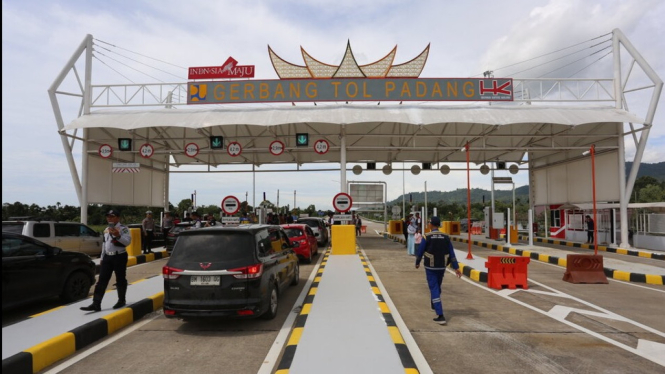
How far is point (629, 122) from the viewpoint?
17.8m

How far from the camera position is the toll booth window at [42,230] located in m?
12.1

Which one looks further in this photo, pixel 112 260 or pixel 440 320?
pixel 112 260

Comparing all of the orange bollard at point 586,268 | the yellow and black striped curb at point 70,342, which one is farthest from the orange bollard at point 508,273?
the yellow and black striped curb at point 70,342

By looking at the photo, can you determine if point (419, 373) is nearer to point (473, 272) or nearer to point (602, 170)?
point (473, 272)

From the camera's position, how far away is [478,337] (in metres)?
5.86

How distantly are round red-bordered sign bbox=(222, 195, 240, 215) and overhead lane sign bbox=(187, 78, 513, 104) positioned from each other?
7.25 metres

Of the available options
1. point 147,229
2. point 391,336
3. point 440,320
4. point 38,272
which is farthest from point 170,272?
point 147,229

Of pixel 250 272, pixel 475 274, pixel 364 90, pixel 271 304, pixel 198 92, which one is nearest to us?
pixel 250 272

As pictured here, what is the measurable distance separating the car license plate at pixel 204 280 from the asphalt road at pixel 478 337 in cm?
77

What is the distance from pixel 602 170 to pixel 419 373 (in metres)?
20.9

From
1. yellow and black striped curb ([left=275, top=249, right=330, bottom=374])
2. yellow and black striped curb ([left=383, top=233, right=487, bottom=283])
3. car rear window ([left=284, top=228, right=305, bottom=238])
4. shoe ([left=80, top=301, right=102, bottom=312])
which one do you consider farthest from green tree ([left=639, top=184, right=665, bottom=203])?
shoe ([left=80, top=301, right=102, bottom=312])

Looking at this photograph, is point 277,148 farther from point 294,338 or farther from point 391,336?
point 391,336

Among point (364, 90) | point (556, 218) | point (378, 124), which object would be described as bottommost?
point (556, 218)

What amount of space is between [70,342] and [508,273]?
8912mm
